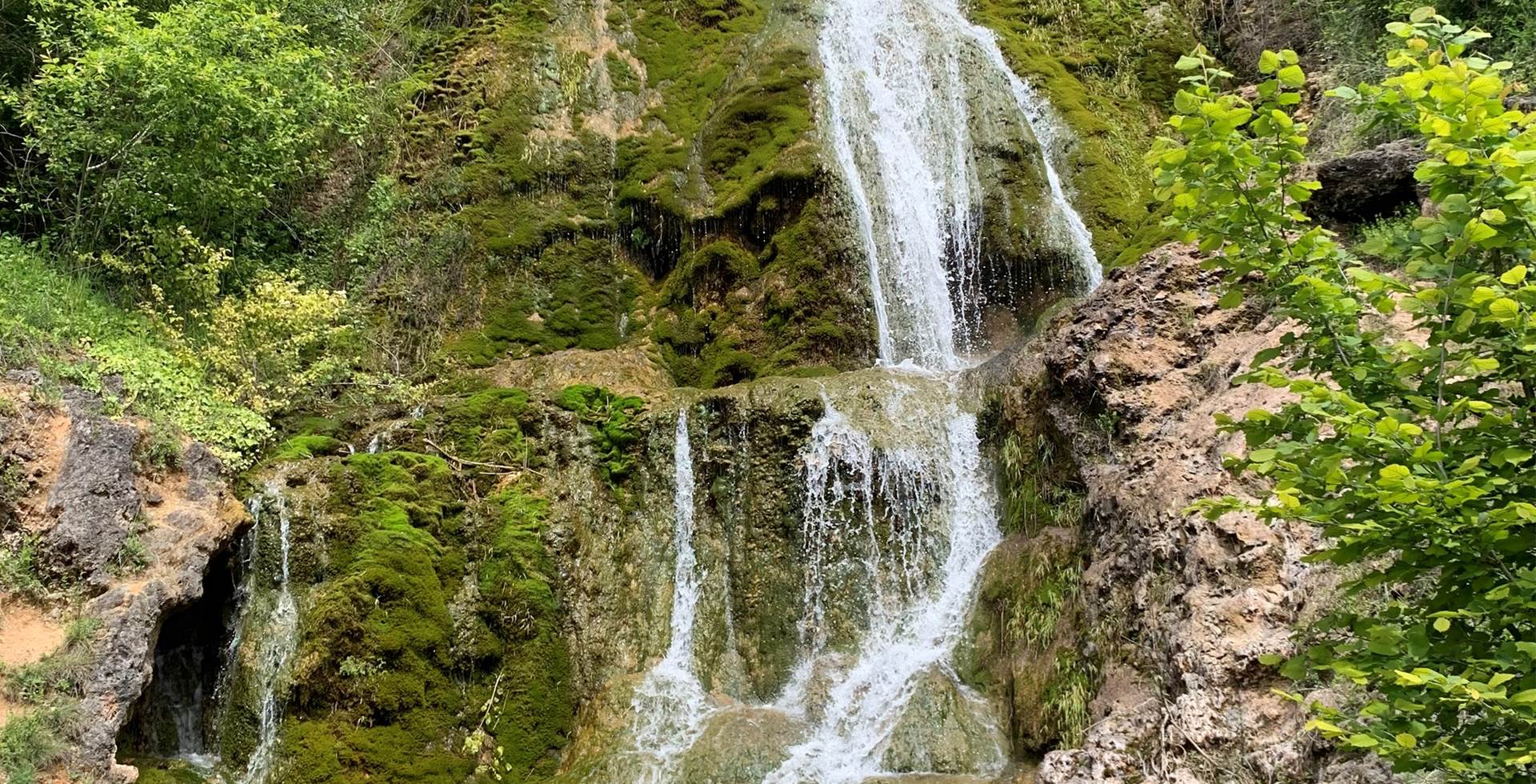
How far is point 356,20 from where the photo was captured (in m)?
15.2

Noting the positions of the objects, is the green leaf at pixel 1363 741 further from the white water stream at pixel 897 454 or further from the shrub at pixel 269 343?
the shrub at pixel 269 343

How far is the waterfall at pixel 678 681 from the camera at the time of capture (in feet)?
A: 27.9

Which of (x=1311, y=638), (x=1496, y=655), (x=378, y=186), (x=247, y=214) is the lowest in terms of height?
(x=1311, y=638)

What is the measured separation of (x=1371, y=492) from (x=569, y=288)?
12.6 m

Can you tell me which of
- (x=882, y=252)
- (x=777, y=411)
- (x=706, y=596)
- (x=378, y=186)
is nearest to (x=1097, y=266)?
(x=882, y=252)

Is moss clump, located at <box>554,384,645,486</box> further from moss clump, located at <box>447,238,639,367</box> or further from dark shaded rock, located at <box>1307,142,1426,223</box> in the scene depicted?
dark shaded rock, located at <box>1307,142,1426,223</box>

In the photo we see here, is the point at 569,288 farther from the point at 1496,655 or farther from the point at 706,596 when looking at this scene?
the point at 1496,655

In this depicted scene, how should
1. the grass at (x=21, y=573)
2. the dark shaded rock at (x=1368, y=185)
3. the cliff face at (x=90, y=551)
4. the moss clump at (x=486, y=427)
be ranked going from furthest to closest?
the moss clump at (x=486, y=427) → the dark shaded rock at (x=1368, y=185) → the grass at (x=21, y=573) → the cliff face at (x=90, y=551)

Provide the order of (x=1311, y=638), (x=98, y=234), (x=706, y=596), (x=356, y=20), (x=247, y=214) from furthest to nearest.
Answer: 1. (x=356, y=20)
2. (x=247, y=214)
3. (x=98, y=234)
4. (x=706, y=596)
5. (x=1311, y=638)

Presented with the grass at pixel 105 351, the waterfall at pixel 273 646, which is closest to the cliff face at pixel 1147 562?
the waterfall at pixel 273 646

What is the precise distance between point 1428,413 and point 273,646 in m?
8.91

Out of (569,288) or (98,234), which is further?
(569,288)

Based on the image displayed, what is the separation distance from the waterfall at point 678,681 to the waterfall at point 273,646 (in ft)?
10.3

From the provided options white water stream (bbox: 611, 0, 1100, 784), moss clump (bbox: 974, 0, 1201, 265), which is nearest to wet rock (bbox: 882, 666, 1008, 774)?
white water stream (bbox: 611, 0, 1100, 784)
